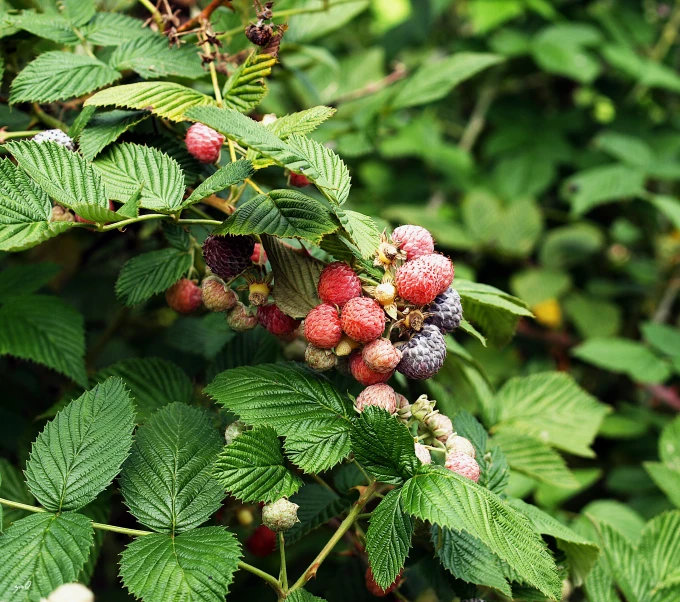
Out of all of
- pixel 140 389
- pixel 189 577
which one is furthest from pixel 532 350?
pixel 189 577

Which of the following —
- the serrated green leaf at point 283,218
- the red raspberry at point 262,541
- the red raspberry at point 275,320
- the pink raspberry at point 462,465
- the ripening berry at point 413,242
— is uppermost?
the serrated green leaf at point 283,218

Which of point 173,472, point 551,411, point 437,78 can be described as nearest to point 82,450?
point 173,472

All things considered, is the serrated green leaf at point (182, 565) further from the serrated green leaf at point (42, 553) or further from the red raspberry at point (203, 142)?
the red raspberry at point (203, 142)

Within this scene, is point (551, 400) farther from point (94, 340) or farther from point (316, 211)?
point (94, 340)

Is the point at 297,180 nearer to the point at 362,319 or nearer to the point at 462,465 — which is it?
the point at 362,319

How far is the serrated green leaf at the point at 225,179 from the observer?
63 centimetres

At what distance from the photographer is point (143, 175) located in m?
0.71

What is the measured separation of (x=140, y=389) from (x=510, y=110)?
1708 mm

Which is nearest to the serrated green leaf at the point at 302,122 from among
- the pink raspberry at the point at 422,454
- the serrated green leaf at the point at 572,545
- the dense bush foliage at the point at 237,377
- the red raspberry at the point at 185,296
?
the dense bush foliage at the point at 237,377

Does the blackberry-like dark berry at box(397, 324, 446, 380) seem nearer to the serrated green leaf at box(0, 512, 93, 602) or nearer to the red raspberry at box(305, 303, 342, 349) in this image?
the red raspberry at box(305, 303, 342, 349)

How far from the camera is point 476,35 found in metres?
2.09

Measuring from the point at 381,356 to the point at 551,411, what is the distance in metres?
0.50

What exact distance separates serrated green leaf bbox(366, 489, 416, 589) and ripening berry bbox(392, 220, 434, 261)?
229 millimetres

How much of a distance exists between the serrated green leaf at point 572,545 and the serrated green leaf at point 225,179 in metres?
0.45
